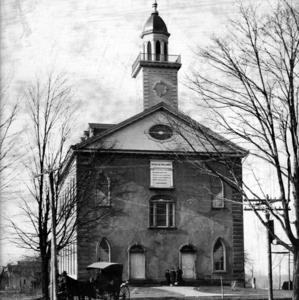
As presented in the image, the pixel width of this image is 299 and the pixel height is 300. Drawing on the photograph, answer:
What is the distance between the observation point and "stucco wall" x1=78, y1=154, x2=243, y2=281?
1593 inches

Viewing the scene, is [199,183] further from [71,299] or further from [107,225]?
[71,299]

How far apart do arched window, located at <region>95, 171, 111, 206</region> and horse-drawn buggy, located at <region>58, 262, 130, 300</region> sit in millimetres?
11001

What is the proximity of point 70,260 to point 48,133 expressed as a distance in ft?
65.1

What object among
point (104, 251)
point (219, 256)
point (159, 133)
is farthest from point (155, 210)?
point (219, 256)

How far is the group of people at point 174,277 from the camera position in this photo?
39.9m

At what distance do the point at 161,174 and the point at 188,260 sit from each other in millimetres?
5661

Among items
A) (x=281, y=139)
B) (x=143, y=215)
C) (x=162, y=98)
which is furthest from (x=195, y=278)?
(x=281, y=139)

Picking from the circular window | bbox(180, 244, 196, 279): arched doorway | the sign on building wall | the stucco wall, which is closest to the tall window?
the stucco wall

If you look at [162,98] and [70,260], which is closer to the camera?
[70,260]

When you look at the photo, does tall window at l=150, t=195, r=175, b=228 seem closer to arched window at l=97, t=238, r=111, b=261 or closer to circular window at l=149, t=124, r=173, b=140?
arched window at l=97, t=238, r=111, b=261

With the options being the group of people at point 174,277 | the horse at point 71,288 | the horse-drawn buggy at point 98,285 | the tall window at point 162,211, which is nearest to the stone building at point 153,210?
the tall window at point 162,211

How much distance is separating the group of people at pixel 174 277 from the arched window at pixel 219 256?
8.59ft

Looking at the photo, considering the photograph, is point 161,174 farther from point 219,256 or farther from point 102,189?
point 219,256

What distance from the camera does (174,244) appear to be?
135 feet
